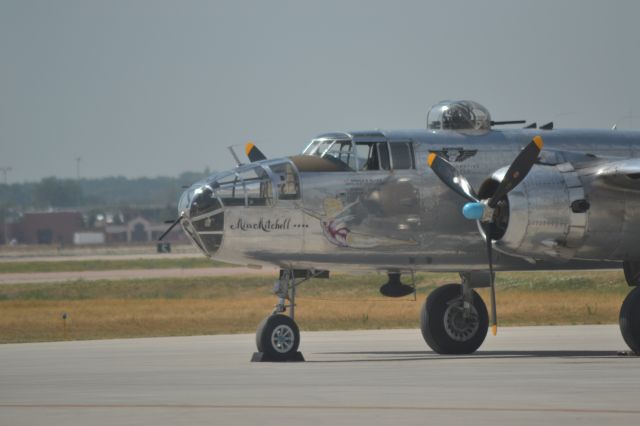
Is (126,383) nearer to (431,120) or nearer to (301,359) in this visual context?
(301,359)

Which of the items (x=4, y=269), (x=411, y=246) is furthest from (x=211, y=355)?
(x=4, y=269)

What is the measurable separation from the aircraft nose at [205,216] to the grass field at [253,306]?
13280 mm

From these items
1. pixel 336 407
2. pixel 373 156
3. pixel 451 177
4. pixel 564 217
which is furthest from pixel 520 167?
pixel 336 407

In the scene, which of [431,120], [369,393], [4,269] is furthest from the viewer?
[4,269]

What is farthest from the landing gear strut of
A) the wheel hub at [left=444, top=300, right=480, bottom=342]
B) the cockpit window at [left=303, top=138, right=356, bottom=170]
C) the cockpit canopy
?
the cockpit canopy

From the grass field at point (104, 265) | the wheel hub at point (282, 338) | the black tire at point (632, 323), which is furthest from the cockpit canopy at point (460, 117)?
the grass field at point (104, 265)

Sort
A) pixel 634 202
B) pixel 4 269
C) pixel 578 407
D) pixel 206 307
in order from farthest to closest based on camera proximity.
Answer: pixel 4 269 → pixel 206 307 → pixel 634 202 → pixel 578 407

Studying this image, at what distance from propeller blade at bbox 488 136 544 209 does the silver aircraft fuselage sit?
1067 mm

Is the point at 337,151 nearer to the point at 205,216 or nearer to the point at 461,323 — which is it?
the point at 205,216

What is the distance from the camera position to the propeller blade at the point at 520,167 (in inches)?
936

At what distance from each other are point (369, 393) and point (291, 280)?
7.73 meters

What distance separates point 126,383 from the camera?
20.6m

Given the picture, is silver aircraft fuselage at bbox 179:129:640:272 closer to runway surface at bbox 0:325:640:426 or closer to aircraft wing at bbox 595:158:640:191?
aircraft wing at bbox 595:158:640:191

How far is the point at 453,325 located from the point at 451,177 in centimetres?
350
